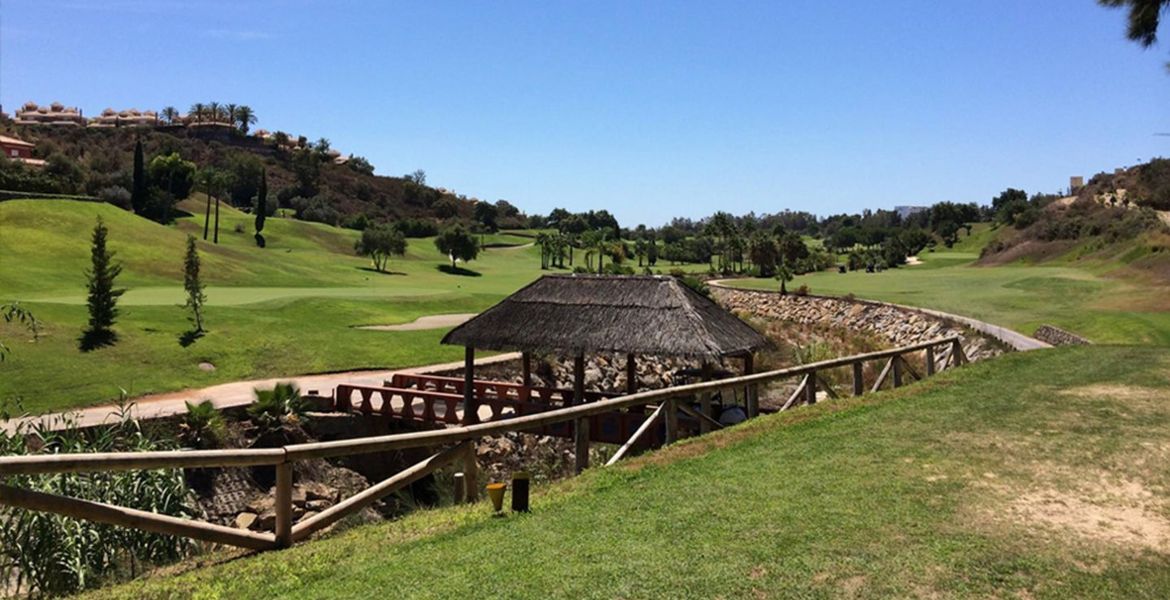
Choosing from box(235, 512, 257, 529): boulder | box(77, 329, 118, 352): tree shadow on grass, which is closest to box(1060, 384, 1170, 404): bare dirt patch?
box(235, 512, 257, 529): boulder

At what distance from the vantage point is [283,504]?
7820mm

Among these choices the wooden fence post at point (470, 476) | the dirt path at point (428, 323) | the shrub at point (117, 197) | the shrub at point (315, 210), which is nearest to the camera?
the wooden fence post at point (470, 476)

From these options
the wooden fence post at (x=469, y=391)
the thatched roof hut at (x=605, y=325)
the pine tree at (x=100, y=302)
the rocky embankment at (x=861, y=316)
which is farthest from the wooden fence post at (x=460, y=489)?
the rocky embankment at (x=861, y=316)

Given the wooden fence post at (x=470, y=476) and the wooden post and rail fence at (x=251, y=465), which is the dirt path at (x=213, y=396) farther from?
the wooden post and rail fence at (x=251, y=465)

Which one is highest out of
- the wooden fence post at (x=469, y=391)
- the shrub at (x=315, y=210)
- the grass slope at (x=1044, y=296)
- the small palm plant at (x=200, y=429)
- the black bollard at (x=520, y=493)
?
the shrub at (x=315, y=210)

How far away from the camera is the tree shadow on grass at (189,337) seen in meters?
29.6

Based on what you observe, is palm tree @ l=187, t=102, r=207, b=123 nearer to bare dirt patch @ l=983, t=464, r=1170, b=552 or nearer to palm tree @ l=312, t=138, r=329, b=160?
palm tree @ l=312, t=138, r=329, b=160

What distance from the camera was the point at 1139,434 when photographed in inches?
463

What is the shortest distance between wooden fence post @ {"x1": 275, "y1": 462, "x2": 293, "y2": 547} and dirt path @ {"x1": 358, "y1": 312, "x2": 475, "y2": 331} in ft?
94.7

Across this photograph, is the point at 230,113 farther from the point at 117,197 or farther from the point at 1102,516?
the point at 1102,516

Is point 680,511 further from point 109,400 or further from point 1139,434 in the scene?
point 109,400

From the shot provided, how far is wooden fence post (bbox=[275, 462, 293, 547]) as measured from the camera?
7707mm

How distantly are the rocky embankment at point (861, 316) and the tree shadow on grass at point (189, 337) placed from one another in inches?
1115

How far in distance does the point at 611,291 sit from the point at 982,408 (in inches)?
402
